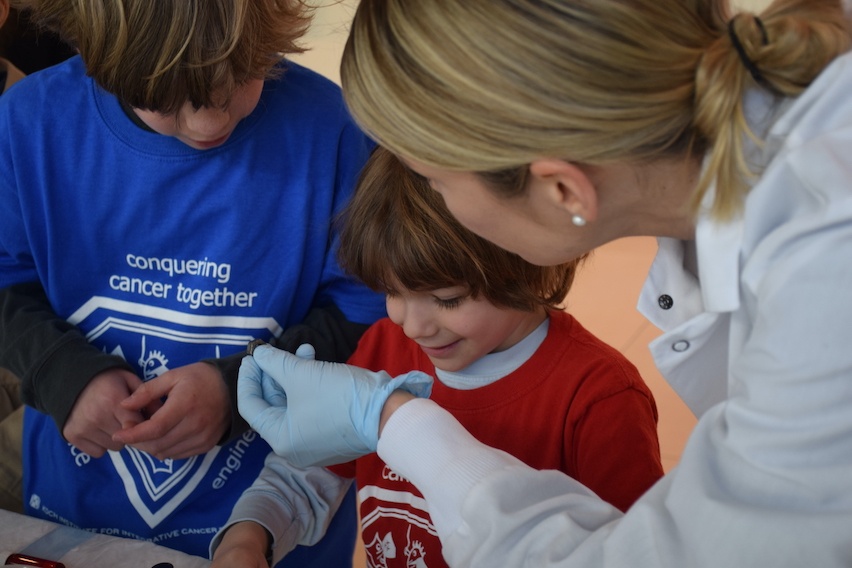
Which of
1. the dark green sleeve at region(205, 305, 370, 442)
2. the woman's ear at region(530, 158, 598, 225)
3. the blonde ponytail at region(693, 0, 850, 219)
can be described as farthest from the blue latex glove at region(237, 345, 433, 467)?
the blonde ponytail at region(693, 0, 850, 219)

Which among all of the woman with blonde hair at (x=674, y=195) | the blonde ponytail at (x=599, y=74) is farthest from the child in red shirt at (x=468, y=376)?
the blonde ponytail at (x=599, y=74)

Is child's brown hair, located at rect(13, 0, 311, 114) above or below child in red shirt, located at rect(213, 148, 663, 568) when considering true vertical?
above

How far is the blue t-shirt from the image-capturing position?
110 centimetres

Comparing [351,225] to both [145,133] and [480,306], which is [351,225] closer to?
[480,306]

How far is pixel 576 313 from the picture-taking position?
314 centimetres

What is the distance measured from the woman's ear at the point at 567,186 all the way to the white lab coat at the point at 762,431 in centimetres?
10

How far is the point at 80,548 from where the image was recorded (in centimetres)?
100

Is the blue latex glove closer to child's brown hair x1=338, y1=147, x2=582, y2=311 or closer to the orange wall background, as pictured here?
child's brown hair x1=338, y1=147, x2=582, y2=311

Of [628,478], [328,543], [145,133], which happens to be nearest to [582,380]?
[628,478]

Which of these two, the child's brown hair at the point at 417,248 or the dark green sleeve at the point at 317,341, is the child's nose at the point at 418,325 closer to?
the child's brown hair at the point at 417,248

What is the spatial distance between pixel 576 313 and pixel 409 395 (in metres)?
2.30

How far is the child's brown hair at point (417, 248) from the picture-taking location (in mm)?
988

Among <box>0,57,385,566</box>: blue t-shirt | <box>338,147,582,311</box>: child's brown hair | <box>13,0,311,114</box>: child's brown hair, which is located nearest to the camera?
<box>13,0,311,114</box>: child's brown hair

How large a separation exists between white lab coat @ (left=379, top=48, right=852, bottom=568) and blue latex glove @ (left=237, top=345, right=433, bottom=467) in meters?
0.18
